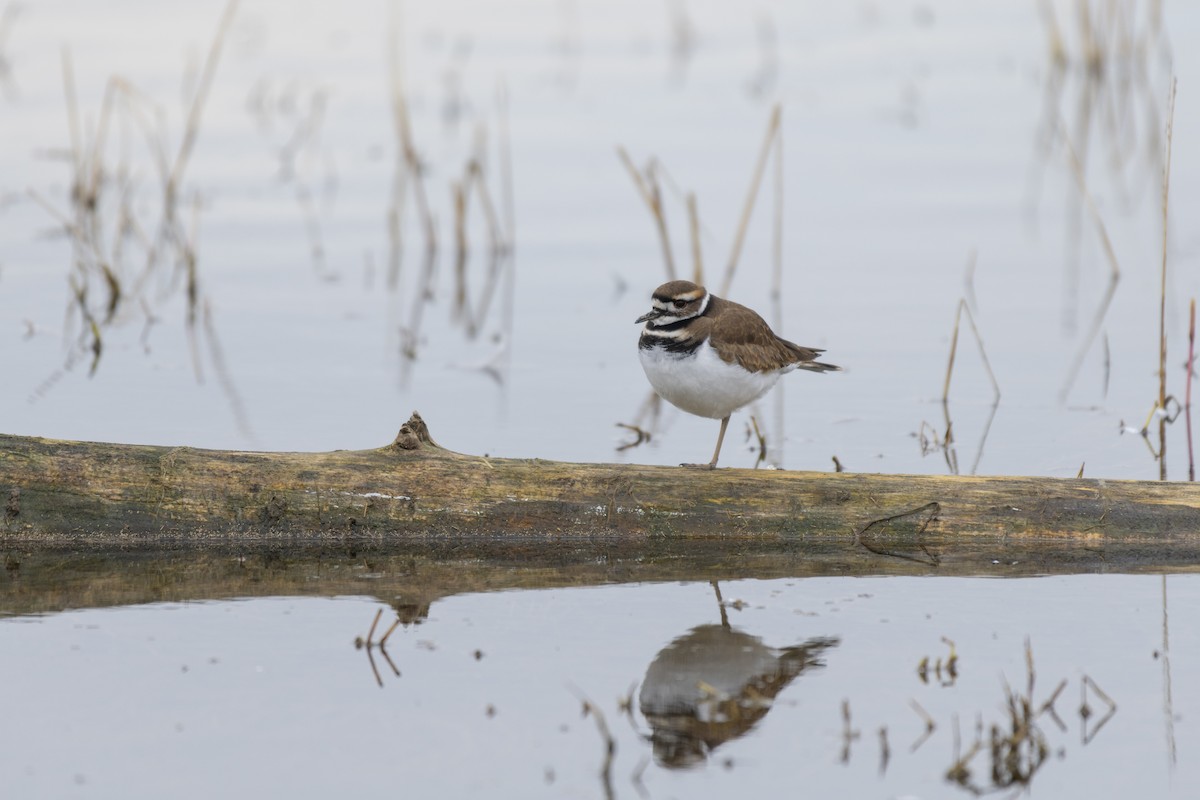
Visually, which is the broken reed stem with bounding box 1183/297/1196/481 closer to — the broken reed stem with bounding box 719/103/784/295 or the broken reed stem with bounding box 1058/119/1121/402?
the broken reed stem with bounding box 1058/119/1121/402

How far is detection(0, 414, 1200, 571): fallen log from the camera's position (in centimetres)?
688

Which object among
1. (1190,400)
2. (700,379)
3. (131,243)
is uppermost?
(131,243)

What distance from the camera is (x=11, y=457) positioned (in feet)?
22.1

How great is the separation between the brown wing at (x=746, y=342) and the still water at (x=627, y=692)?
4.02ft

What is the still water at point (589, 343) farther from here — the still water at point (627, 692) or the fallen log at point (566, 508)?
the fallen log at point (566, 508)

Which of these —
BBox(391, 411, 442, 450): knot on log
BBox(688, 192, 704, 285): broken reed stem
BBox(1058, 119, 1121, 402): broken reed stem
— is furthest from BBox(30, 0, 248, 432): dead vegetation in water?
BBox(1058, 119, 1121, 402): broken reed stem

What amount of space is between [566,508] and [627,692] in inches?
63.4

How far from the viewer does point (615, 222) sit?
1474 cm

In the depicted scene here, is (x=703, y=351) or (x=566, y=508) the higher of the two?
(x=703, y=351)

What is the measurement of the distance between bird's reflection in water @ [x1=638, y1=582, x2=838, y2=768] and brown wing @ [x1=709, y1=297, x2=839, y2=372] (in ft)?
5.09

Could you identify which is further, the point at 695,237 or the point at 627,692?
the point at 695,237

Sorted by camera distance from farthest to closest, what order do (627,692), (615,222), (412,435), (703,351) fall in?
(615,222), (703,351), (412,435), (627,692)

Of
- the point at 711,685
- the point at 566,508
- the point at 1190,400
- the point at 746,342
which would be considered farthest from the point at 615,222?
the point at 711,685

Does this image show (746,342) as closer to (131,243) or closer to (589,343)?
(589,343)
